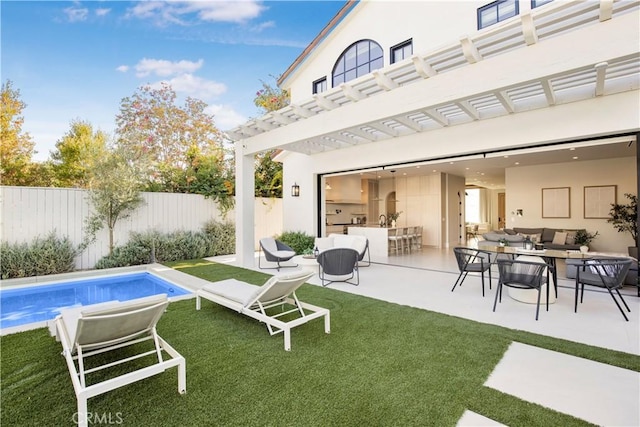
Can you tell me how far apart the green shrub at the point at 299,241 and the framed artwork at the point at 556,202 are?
842 cm

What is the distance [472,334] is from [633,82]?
5114 mm

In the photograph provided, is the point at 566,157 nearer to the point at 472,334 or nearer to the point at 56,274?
the point at 472,334

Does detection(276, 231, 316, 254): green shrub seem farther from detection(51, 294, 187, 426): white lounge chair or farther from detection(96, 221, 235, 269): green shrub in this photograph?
detection(51, 294, 187, 426): white lounge chair

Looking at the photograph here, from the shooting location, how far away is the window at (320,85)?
1145cm

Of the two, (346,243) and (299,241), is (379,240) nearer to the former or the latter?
(346,243)

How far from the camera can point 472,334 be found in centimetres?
378

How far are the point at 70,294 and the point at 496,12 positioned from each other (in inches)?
464

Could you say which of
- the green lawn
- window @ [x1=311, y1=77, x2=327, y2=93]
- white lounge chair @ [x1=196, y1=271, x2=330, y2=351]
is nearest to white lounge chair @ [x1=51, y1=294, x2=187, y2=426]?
the green lawn

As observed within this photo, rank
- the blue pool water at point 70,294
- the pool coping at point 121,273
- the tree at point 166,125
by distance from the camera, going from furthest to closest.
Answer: the tree at point 166,125, the pool coping at point 121,273, the blue pool water at point 70,294

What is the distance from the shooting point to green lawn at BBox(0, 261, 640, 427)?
2.27m

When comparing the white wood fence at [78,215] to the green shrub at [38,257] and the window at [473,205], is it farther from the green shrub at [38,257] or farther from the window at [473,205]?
the window at [473,205]

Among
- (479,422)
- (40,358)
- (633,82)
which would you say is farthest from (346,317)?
(633,82)

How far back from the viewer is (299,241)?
35.8 ft

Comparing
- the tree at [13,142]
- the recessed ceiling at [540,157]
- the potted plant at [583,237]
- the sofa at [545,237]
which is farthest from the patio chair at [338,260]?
the tree at [13,142]
